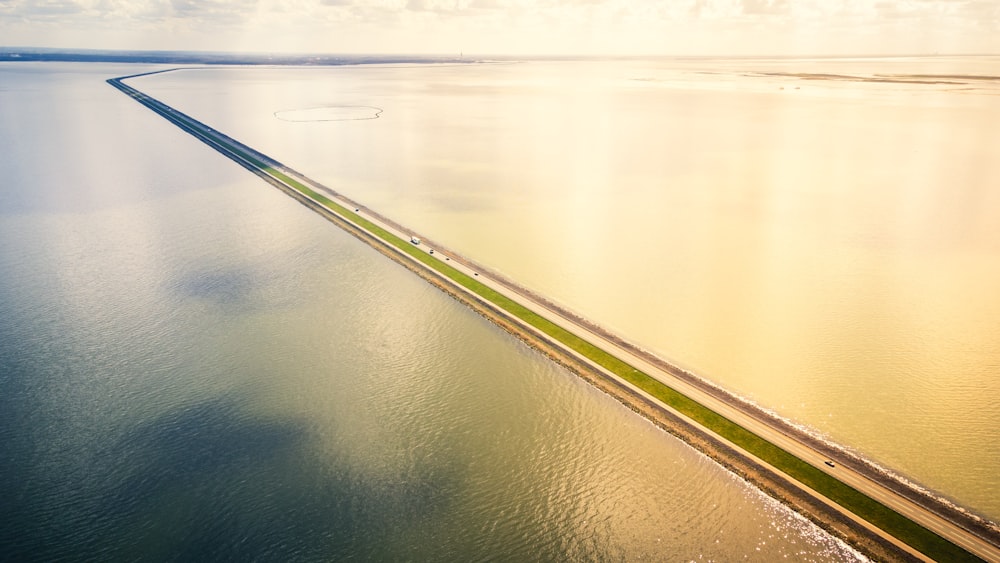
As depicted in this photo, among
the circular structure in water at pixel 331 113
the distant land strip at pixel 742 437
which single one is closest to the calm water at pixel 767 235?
the distant land strip at pixel 742 437

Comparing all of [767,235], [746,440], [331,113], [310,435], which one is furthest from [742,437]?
[331,113]

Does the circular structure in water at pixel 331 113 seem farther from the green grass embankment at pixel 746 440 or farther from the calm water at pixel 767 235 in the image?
the green grass embankment at pixel 746 440

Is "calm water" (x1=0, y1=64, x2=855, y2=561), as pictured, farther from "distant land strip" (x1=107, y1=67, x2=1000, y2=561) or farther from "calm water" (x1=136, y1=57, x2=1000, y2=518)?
"calm water" (x1=136, y1=57, x2=1000, y2=518)

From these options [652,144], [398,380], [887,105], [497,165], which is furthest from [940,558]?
[887,105]

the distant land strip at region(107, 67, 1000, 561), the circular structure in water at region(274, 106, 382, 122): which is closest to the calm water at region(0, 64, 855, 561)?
the distant land strip at region(107, 67, 1000, 561)

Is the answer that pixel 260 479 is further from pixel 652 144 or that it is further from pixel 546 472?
pixel 652 144
